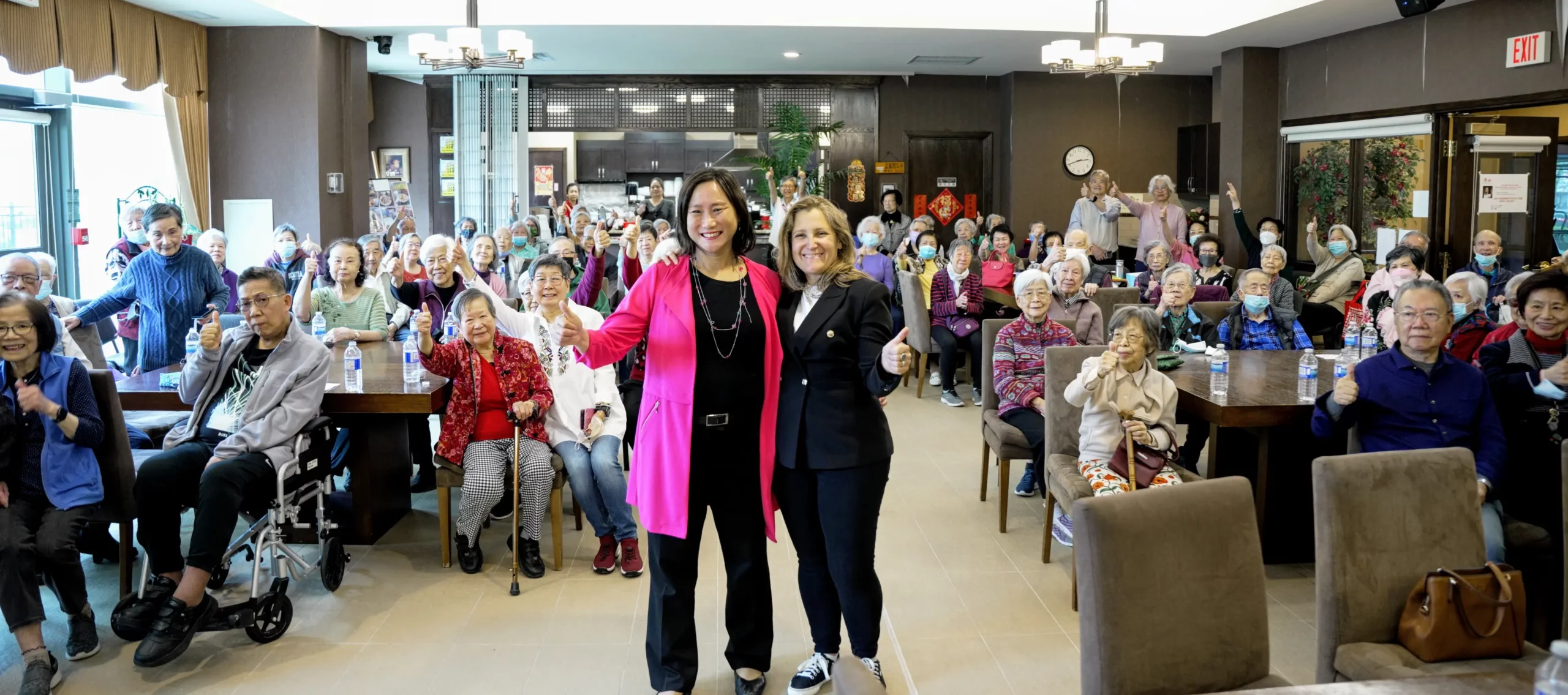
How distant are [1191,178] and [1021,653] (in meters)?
10.5

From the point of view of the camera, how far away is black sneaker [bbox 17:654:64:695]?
3055 mm

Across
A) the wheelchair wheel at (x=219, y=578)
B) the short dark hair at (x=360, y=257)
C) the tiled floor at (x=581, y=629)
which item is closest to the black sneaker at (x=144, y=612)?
the tiled floor at (x=581, y=629)

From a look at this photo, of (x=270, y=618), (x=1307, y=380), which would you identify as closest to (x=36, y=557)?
(x=270, y=618)

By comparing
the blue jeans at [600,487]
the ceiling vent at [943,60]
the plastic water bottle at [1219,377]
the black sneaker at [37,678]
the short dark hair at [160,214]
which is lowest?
the black sneaker at [37,678]

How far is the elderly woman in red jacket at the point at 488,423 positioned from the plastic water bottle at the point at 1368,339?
12.0 ft

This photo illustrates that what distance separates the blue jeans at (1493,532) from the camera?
3324mm

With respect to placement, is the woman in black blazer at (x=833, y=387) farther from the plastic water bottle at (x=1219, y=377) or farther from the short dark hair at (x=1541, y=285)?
the short dark hair at (x=1541, y=285)

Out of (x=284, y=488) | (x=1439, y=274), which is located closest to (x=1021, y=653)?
(x=284, y=488)

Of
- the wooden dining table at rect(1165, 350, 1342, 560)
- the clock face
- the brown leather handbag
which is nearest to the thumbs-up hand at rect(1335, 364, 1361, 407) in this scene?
the wooden dining table at rect(1165, 350, 1342, 560)

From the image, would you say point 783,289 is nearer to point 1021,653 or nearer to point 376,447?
point 1021,653

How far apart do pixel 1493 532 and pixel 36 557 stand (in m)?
4.33

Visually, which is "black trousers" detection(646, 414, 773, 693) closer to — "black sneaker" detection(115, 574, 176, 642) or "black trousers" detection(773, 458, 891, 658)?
"black trousers" detection(773, 458, 891, 658)

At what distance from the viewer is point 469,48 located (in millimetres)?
7801

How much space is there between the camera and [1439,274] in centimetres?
880
